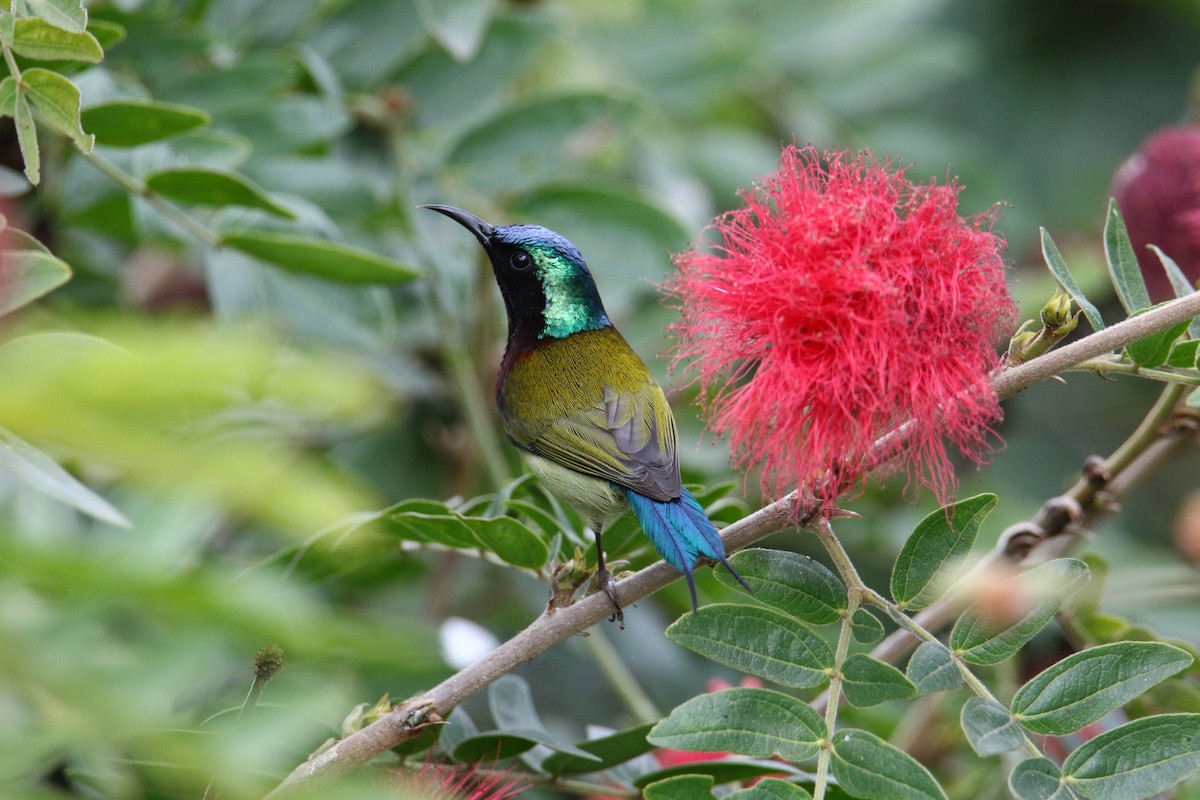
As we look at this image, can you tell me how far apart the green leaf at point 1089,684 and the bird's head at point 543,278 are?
4.03 ft

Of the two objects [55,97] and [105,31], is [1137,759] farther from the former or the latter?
[105,31]

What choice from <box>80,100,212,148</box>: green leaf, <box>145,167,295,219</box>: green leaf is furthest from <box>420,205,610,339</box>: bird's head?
<box>80,100,212,148</box>: green leaf

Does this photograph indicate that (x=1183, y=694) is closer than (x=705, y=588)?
Yes

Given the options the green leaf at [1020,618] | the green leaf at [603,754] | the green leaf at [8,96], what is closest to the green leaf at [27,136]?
the green leaf at [8,96]

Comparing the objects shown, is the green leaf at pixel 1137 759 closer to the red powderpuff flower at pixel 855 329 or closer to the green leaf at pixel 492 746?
the red powderpuff flower at pixel 855 329

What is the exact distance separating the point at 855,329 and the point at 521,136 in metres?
1.47

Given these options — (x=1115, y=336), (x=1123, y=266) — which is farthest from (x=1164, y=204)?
(x=1115, y=336)

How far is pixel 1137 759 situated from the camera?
1.50m

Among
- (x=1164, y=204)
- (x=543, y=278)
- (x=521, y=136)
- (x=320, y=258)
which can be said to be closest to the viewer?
(x=320, y=258)

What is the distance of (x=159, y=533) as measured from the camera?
0.87 metres

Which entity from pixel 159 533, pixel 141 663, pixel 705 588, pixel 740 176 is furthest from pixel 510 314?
pixel 141 663

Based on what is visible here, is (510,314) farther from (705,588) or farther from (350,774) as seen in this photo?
(350,774)

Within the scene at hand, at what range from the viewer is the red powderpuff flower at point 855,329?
162cm

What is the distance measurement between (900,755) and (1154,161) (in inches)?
61.9
